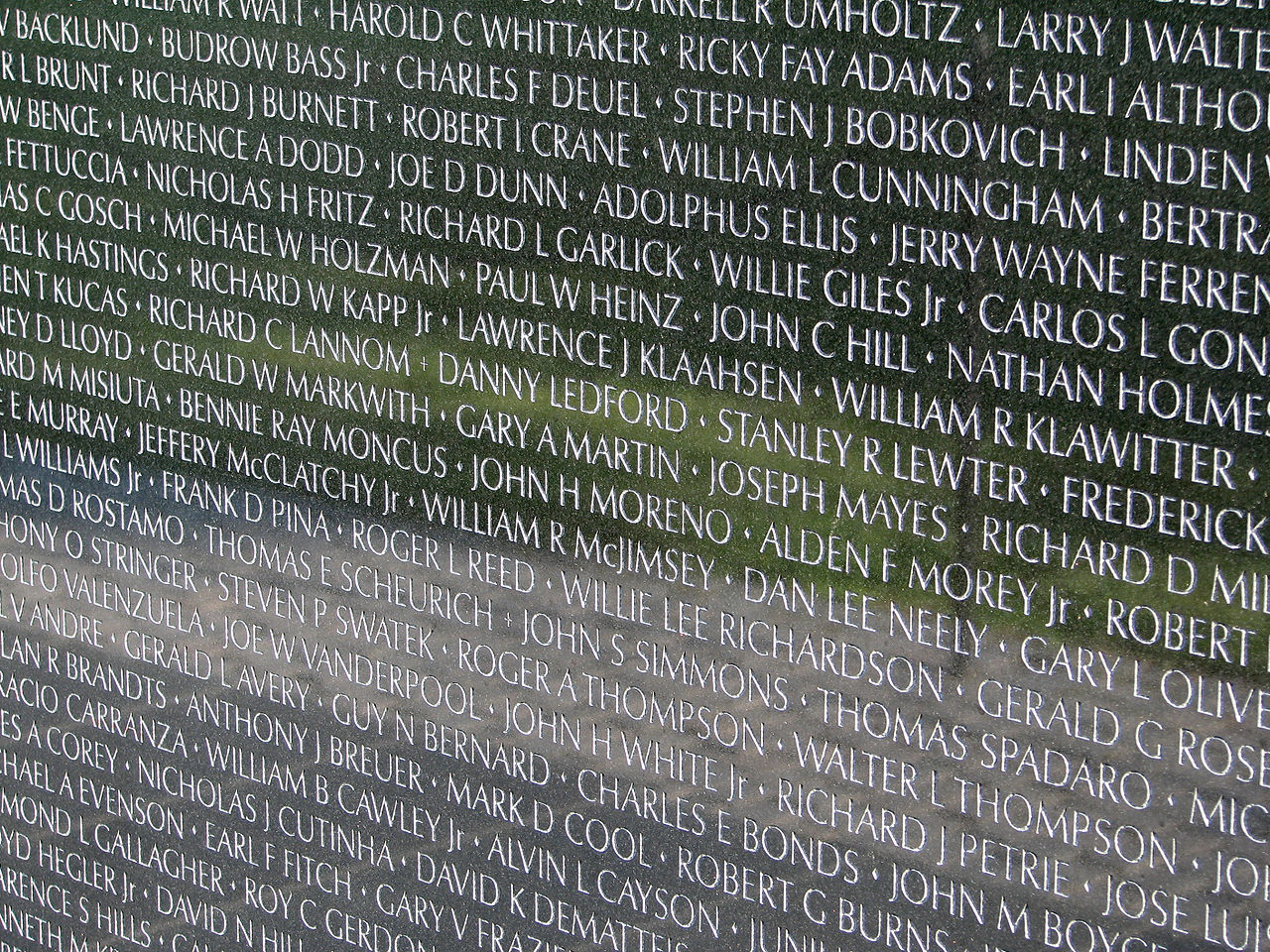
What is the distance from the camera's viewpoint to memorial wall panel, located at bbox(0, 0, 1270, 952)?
3041 mm

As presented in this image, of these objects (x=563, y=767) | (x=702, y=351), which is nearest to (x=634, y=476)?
(x=702, y=351)

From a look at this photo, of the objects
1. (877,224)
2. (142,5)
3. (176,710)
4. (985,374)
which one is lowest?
(176,710)

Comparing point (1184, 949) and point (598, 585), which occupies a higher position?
point (598, 585)

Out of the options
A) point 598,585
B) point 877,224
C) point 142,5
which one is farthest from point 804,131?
point 142,5

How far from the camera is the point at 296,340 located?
4.10m

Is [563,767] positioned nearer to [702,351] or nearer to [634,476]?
[634,476]

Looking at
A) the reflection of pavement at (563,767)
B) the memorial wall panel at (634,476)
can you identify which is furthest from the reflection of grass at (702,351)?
the reflection of pavement at (563,767)

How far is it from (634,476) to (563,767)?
69 centimetres

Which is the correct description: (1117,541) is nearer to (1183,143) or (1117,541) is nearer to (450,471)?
(1183,143)

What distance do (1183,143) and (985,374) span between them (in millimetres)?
527

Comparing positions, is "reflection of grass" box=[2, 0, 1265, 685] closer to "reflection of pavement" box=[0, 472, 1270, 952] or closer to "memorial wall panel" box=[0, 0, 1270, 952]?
"memorial wall panel" box=[0, 0, 1270, 952]

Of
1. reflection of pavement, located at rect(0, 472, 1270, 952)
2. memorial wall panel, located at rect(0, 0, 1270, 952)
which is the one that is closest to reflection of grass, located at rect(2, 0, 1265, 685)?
memorial wall panel, located at rect(0, 0, 1270, 952)

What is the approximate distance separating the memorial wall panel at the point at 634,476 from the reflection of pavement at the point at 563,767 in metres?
0.01

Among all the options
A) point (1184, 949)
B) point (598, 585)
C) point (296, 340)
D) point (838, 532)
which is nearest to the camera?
point (1184, 949)
